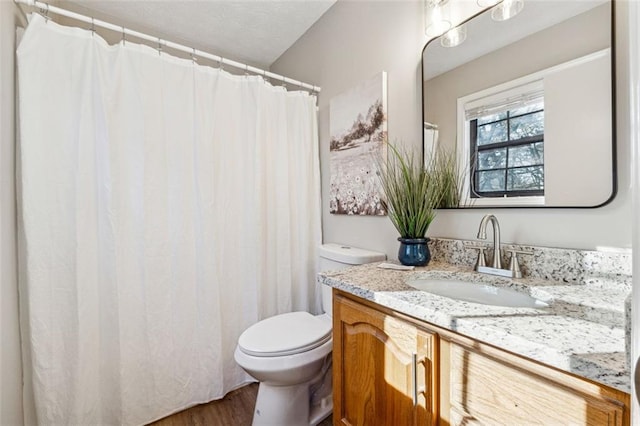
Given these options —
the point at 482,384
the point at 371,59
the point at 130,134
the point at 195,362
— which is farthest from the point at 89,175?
the point at 482,384

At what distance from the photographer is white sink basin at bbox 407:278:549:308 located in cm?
91

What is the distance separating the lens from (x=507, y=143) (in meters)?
1.08

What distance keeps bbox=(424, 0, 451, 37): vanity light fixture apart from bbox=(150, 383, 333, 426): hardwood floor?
6.46ft

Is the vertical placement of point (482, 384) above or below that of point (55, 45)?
below

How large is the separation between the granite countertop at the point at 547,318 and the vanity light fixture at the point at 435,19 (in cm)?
106

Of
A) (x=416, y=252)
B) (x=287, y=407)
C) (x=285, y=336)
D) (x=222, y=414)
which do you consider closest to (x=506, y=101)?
(x=416, y=252)

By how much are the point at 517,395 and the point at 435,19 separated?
142 cm

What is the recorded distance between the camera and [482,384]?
→ 676mm

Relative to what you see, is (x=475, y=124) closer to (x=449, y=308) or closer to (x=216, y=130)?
(x=449, y=308)

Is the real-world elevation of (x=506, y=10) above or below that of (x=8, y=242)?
above

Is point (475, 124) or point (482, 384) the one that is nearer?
point (482, 384)

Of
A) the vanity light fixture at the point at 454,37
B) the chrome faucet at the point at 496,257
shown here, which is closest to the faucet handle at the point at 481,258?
the chrome faucet at the point at 496,257

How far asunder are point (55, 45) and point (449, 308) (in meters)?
1.90

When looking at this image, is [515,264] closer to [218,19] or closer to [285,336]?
[285,336]
